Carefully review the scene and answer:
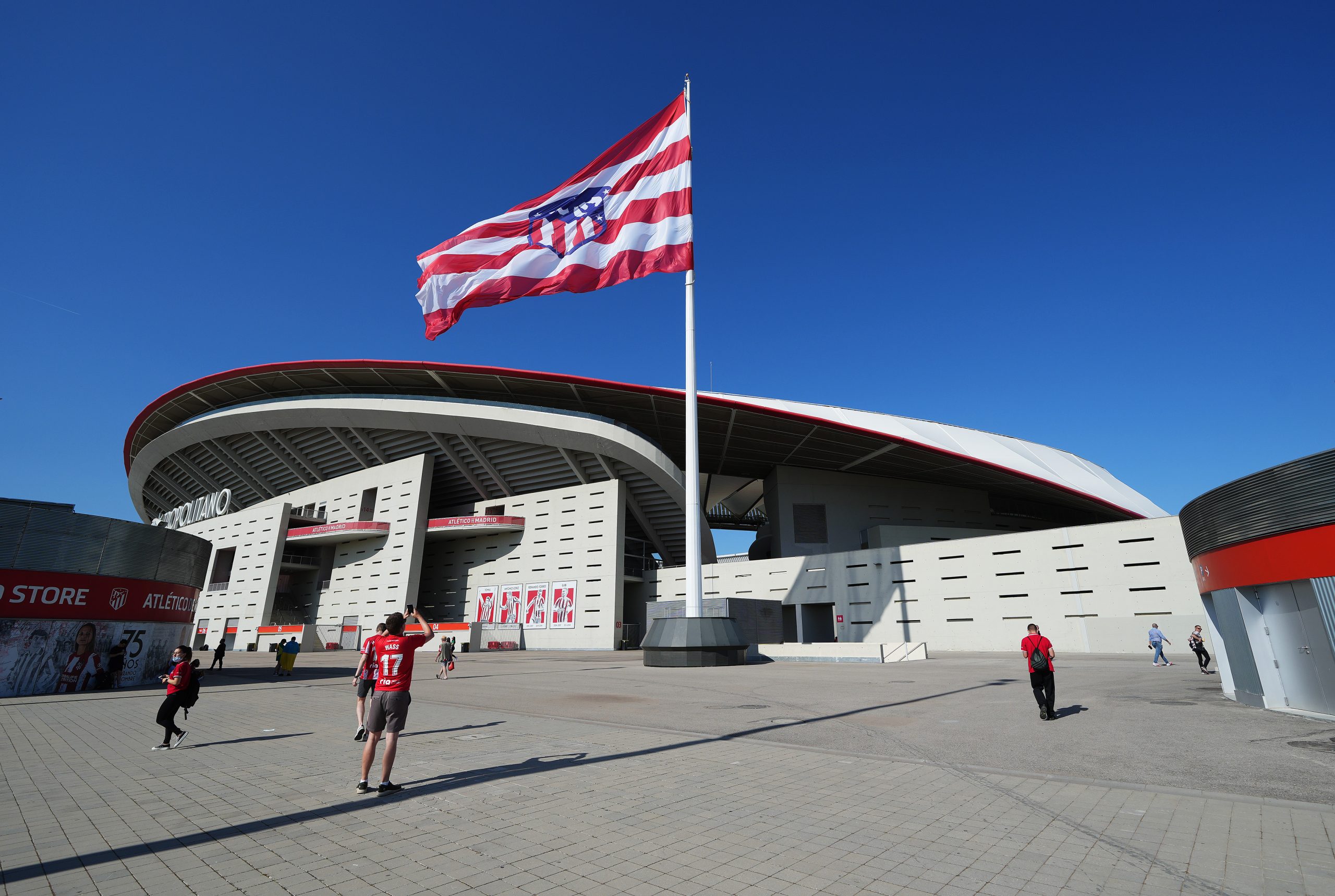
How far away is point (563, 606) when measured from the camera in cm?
3888

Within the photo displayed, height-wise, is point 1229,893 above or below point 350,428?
below

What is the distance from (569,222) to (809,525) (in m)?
31.1

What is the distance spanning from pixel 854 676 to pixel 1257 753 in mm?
10381

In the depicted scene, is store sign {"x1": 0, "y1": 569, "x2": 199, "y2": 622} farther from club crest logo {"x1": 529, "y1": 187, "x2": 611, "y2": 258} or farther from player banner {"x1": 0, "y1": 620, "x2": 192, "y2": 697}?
club crest logo {"x1": 529, "y1": 187, "x2": 611, "y2": 258}

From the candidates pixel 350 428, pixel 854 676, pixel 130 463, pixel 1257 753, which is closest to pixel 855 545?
pixel 854 676

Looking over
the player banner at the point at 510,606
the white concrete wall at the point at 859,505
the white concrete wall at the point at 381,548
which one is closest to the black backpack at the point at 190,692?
the player banner at the point at 510,606

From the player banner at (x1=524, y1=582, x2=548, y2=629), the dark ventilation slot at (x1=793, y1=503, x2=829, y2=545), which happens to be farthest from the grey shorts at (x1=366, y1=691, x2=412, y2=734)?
the dark ventilation slot at (x1=793, y1=503, x2=829, y2=545)

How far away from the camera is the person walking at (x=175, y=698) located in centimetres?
784

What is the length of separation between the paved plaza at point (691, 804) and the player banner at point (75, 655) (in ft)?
12.9

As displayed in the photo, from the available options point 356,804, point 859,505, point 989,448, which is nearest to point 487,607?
point 859,505

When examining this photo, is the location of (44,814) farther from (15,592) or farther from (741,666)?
(741,666)

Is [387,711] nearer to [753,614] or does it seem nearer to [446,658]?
[446,658]

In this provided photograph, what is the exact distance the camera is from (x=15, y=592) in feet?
44.0

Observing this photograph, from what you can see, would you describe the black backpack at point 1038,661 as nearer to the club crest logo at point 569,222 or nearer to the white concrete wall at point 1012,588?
the club crest logo at point 569,222
